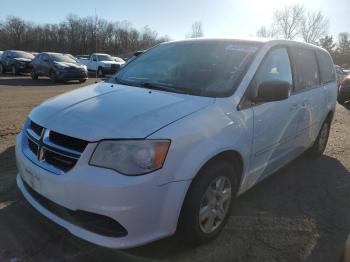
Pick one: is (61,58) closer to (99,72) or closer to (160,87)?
(99,72)

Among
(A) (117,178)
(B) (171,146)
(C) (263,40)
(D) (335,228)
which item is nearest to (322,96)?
(C) (263,40)

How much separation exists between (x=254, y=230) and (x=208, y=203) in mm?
780

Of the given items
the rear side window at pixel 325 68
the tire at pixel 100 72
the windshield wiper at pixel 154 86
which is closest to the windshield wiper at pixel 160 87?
the windshield wiper at pixel 154 86

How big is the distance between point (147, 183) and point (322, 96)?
3.59 meters

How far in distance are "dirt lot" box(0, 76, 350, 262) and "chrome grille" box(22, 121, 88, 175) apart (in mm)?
742

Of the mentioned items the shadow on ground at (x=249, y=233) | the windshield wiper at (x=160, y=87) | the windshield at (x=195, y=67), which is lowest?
the shadow on ground at (x=249, y=233)

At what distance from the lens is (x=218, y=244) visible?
3.30 meters

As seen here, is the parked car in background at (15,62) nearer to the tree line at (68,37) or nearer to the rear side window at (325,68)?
the rear side window at (325,68)

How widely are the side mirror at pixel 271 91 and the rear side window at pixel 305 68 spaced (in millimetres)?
1048

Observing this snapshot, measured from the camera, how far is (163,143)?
2.64 metres

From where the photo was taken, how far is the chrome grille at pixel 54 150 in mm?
2695

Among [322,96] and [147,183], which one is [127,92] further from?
[322,96]

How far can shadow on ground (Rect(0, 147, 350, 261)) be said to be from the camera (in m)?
3.07

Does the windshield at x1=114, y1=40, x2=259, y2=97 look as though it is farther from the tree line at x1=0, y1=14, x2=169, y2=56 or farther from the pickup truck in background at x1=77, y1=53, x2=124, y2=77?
the tree line at x1=0, y1=14, x2=169, y2=56
